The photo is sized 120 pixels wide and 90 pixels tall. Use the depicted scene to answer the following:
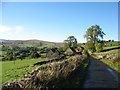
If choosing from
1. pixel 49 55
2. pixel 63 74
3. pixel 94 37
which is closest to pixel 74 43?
pixel 94 37

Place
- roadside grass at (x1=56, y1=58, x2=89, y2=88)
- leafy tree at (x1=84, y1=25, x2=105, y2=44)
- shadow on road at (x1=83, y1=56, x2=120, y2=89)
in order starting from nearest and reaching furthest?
roadside grass at (x1=56, y1=58, x2=89, y2=88)
shadow on road at (x1=83, y1=56, x2=120, y2=89)
leafy tree at (x1=84, y1=25, x2=105, y2=44)

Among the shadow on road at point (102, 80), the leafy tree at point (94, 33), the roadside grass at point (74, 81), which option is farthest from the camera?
the leafy tree at point (94, 33)

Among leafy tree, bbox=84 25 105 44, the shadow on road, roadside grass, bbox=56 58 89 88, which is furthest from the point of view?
leafy tree, bbox=84 25 105 44

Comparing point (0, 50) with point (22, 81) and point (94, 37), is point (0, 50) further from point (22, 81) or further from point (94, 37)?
point (22, 81)

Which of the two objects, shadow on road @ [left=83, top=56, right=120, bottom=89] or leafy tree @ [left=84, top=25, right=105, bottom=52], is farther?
leafy tree @ [left=84, top=25, right=105, bottom=52]

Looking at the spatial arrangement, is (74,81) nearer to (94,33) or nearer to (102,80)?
(102,80)

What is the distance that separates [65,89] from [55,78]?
3.52ft

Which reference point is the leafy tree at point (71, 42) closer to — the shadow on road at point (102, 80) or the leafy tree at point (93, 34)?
the leafy tree at point (93, 34)

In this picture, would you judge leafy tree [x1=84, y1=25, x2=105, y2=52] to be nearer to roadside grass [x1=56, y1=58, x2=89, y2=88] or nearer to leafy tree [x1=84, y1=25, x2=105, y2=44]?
leafy tree [x1=84, y1=25, x2=105, y2=44]

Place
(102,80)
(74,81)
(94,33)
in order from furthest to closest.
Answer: (94,33) < (102,80) < (74,81)

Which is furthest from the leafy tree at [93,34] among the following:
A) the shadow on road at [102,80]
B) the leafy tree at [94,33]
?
the shadow on road at [102,80]

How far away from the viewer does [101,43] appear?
58.5 m

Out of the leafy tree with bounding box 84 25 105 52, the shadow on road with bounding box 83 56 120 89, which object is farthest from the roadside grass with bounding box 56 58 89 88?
the leafy tree with bounding box 84 25 105 52

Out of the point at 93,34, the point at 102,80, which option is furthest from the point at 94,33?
the point at 102,80
